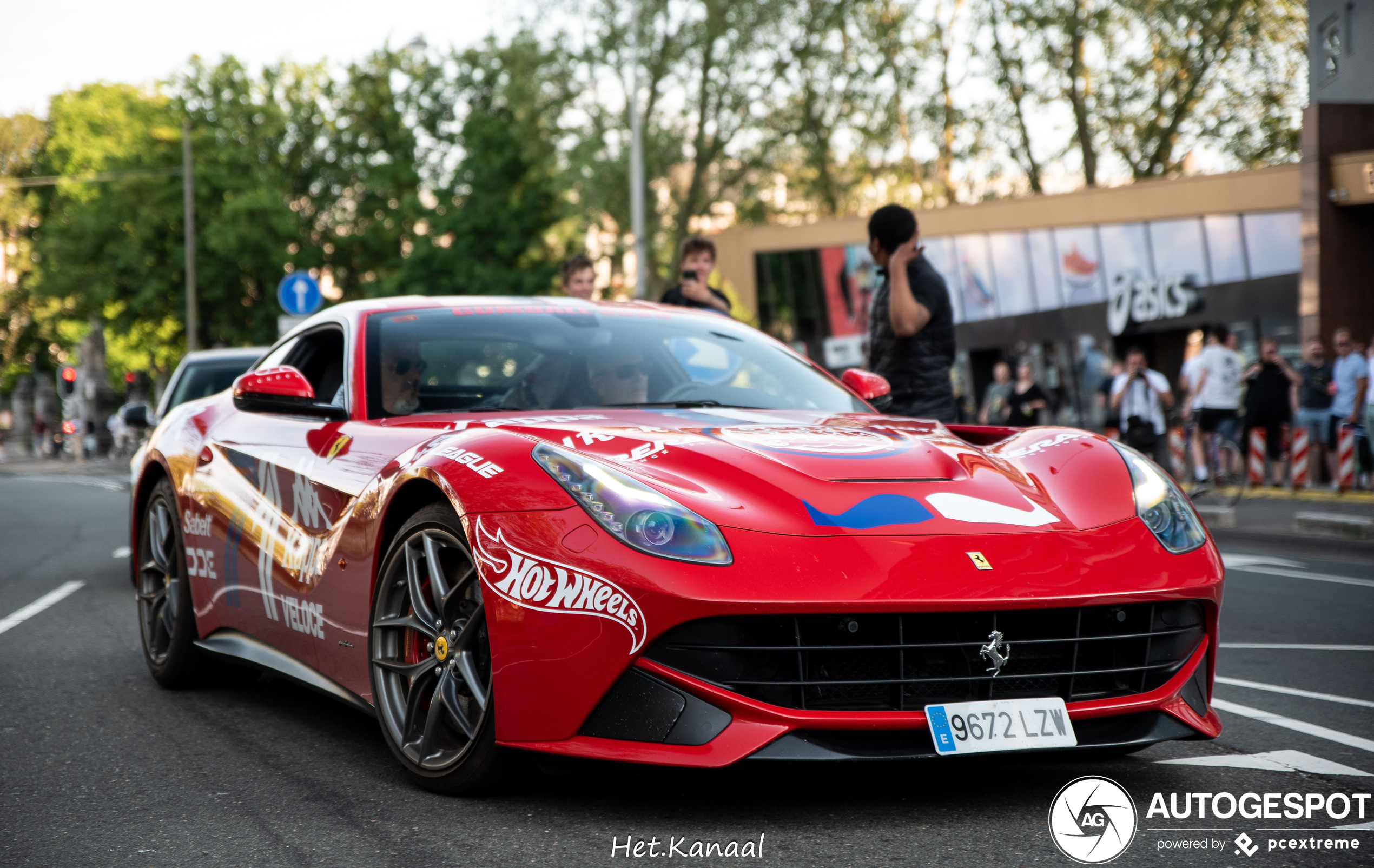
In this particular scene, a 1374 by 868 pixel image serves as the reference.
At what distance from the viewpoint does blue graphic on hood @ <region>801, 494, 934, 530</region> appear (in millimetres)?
3283

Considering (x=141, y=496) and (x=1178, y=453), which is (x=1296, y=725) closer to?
(x=141, y=496)

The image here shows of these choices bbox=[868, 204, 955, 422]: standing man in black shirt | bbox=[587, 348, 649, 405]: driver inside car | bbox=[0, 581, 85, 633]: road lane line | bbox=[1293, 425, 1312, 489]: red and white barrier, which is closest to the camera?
bbox=[587, 348, 649, 405]: driver inside car

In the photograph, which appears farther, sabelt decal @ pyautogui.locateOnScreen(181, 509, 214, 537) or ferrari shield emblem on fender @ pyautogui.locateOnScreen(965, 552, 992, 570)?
sabelt decal @ pyautogui.locateOnScreen(181, 509, 214, 537)

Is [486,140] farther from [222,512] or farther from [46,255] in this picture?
[222,512]

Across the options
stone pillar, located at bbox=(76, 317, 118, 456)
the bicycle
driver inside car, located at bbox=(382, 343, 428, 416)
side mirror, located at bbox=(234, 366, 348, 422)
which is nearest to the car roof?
side mirror, located at bbox=(234, 366, 348, 422)

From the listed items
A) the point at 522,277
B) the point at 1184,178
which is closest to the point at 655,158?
the point at 522,277

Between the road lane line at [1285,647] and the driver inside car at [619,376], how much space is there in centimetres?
315

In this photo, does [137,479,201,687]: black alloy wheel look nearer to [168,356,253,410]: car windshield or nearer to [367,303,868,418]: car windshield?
[367,303,868,418]: car windshield

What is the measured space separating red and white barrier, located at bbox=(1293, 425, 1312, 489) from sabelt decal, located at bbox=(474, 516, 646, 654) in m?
16.2

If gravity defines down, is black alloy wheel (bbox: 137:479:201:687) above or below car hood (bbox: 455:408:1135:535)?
below

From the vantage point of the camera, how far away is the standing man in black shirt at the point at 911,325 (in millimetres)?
6262

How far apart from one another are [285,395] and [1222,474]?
489 inches

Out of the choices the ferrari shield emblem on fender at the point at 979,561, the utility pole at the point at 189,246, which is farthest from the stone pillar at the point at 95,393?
the ferrari shield emblem on fender at the point at 979,561

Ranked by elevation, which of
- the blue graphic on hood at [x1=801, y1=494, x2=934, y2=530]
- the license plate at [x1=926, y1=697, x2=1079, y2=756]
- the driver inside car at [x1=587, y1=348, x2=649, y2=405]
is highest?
the driver inside car at [x1=587, y1=348, x2=649, y2=405]
